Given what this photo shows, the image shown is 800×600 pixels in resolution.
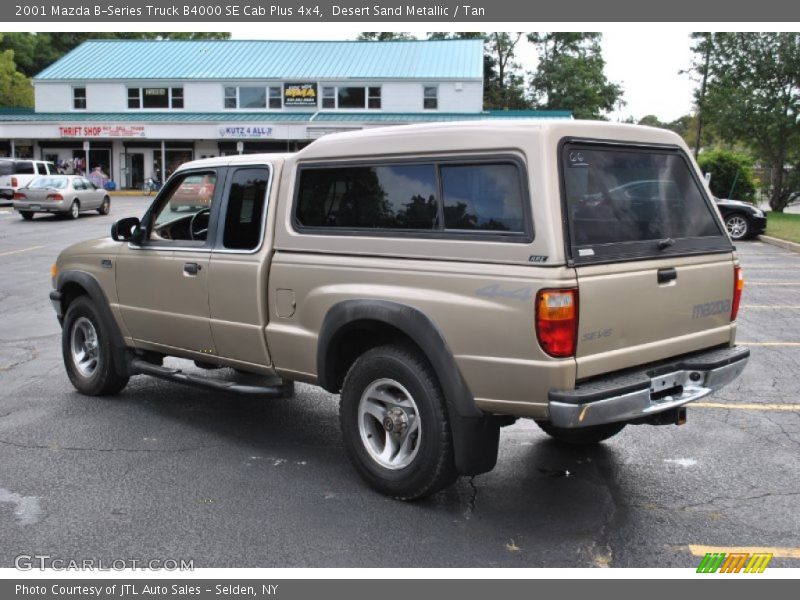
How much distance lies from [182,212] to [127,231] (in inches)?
21.5

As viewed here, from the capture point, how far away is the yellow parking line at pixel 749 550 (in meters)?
3.83

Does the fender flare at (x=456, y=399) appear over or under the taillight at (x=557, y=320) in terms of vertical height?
under

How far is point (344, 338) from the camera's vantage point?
4699 mm

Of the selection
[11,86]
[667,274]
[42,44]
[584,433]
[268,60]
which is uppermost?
[42,44]

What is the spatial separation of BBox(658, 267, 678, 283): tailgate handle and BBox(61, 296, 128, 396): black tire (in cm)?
432

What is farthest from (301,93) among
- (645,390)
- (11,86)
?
(645,390)

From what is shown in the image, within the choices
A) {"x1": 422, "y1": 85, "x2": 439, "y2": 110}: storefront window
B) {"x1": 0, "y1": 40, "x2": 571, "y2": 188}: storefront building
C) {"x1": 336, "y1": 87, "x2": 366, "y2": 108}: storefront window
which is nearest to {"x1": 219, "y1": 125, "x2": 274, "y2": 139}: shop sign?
{"x1": 0, "y1": 40, "x2": 571, "y2": 188}: storefront building

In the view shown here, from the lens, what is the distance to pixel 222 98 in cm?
4362

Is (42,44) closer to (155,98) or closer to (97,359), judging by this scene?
(155,98)

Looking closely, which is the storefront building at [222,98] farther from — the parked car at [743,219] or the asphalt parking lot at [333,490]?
the asphalt parking lot at [333,490]

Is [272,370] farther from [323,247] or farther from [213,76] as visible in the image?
[213,76]

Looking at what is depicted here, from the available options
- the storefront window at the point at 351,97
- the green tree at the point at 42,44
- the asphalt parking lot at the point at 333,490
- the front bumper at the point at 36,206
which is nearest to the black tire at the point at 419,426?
the asphalt parking lot at the point at 333,490

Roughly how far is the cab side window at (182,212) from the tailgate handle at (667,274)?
129 inches

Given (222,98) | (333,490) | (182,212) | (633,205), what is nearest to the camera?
(633,205)
